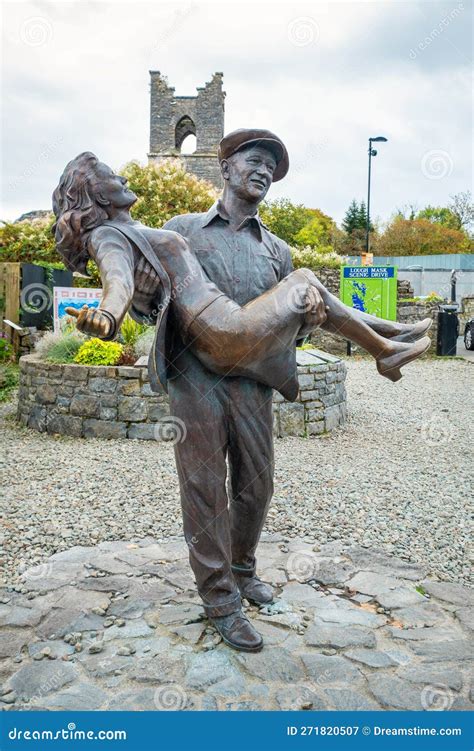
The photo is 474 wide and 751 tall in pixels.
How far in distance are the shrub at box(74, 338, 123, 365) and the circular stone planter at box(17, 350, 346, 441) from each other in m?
0.21

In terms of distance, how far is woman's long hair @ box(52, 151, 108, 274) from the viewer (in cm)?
235

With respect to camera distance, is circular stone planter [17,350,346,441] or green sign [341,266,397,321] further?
green sign [341,266,397,321]

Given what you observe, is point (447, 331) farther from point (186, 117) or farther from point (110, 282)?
point (186, 117)

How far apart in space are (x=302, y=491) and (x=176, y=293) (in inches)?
132

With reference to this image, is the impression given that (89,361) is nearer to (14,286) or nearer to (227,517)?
(227,517)

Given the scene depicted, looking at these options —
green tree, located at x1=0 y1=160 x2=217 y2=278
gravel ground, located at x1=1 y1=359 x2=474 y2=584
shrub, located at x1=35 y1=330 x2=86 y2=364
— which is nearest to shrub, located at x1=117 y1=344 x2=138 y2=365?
shrub, located at x1=35 y1=330 x2=86 y2=364

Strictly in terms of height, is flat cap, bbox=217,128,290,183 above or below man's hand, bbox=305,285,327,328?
above

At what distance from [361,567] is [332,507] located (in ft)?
4.19

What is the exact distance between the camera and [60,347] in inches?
316

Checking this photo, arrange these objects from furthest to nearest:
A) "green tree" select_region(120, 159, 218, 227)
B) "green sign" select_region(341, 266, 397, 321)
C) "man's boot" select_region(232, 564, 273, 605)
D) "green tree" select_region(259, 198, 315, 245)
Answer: "green tree" select_region(259, 198, 315, 245) < "green tree" select_region(120, 159, 218, 227) < "green sign" select_region(341, 266, 397, 321) < "man's boot" select_region(232, 564, 273, 605)

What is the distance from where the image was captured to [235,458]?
2.77 meters

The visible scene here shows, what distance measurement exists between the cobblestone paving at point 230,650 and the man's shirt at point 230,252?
152cm

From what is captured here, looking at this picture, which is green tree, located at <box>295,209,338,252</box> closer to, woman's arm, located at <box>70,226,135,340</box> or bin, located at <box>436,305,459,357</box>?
bin, located at <box>436,305,459,357</box>

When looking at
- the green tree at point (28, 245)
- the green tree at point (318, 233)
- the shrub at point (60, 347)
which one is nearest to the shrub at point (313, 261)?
the green tree at point (28, 245)
